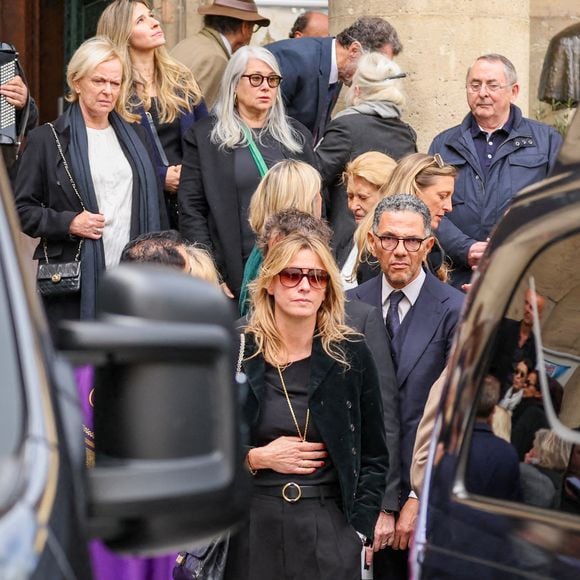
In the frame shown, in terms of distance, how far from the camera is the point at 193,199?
8352mm

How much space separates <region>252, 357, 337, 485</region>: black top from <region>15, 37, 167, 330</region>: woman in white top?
1.95 metres

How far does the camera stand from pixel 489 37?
416 inches

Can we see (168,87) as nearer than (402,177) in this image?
No

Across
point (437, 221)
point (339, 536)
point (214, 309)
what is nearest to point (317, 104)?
point (437, 221)

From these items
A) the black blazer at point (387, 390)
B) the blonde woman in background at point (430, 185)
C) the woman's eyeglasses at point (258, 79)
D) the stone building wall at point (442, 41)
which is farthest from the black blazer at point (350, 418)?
the stone building wall at point (442, 41)

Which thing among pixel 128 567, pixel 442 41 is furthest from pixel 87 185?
pixel 442 41

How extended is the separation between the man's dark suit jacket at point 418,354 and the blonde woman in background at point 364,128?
1.67 metres

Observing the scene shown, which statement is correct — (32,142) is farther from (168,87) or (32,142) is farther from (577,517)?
(577,517)

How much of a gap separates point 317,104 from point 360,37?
46cm

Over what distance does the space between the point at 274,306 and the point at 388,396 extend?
770 millimetres

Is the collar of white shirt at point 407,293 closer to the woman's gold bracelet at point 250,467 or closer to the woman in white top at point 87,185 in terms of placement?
the woman's gold bracelet at point 250,467

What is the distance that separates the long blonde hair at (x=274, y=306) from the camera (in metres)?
6.23

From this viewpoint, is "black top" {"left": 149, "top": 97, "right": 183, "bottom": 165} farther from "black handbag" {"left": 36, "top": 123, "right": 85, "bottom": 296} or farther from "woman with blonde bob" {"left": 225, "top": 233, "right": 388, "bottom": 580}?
"woman with blonde bob" {"left": 225, "top": 233, "right": 388, "bottom": 580}

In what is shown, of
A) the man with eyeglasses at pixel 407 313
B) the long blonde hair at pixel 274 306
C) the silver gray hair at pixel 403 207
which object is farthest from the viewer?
the silver gray hair at pixel 403 207
